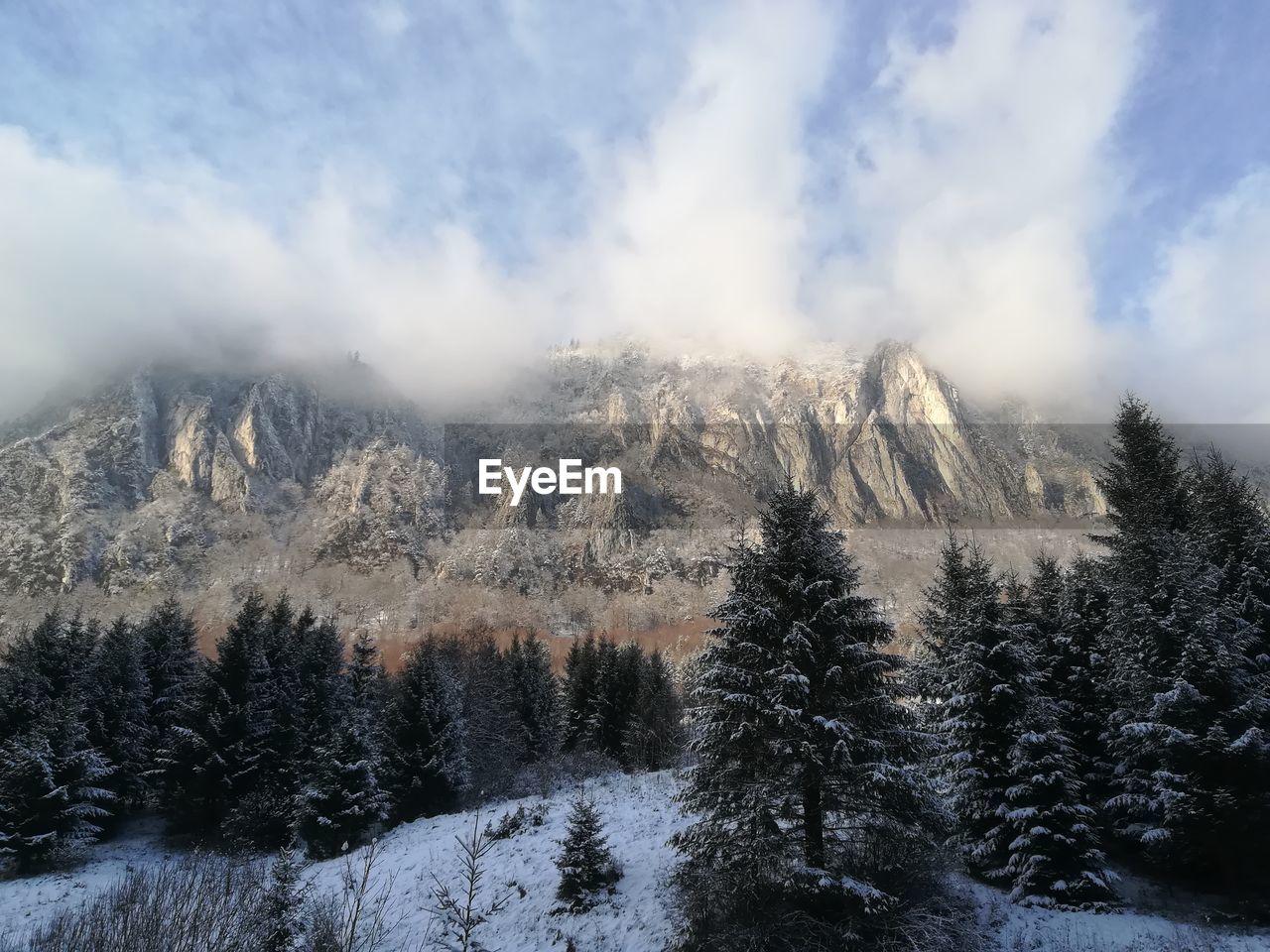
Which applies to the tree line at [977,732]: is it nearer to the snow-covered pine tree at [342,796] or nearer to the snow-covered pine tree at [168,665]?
the snow-covered pine tree at [342,796]

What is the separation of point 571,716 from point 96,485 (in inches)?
6809

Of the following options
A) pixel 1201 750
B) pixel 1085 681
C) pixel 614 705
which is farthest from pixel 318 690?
pixel 1201 750

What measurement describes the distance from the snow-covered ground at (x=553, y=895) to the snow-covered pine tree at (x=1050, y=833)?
0.60 metres

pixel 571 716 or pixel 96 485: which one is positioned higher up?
pixel 96 485

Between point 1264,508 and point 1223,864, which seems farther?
point 1264,508

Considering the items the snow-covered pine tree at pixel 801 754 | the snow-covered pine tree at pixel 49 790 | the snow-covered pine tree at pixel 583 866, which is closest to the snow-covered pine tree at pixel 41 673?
the snow-covered pine tree at pixel 49 790

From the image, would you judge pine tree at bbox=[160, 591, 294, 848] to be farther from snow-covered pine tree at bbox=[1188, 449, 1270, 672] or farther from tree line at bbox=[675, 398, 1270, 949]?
snow-covered pine tree at bbox=[1188, 449, 1270, 672]

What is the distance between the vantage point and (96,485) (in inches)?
6181

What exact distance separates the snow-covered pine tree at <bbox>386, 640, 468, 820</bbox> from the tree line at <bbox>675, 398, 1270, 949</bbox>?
19451mm

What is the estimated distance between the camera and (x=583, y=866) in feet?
54.1

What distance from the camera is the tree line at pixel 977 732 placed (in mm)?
12109

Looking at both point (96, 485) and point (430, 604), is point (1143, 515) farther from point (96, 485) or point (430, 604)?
point (96, 485)

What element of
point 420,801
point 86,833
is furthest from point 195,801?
point 420,801

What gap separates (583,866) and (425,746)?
16.8 meters
